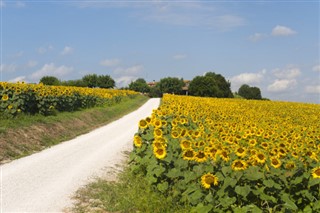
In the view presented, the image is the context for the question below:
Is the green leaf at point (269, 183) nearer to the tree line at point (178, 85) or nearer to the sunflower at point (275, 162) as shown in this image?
the sunflower at point (275, 162)

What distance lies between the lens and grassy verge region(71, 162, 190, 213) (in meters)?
7.81

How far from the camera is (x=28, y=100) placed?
2092cm

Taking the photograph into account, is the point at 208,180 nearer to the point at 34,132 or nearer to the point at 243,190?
the point at 243,190

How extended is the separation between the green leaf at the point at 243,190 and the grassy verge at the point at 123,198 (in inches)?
57.0

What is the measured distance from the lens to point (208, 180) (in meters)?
6.43

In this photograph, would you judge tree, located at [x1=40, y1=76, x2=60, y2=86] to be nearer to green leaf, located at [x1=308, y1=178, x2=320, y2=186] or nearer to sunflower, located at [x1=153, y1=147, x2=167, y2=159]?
sunflower, located at [x1=153, y1=147, x2=167, y2=159]

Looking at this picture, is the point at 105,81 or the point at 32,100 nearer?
the point at 32,100

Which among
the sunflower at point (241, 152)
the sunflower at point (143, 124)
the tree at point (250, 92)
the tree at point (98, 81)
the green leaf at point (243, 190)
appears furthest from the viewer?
the tree at point (250, 92)

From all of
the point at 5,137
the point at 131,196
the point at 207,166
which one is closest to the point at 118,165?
the point at 131,196

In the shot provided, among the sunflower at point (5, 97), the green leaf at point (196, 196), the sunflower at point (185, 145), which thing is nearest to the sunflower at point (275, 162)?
the green leaf at point (196, 196)

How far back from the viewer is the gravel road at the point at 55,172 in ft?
27.6

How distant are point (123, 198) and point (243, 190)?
128 inches

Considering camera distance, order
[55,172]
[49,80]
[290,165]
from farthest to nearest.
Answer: [49,80], [55,172], [290,165]

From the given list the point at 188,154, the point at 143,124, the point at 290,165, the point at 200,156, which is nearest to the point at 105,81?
the point at 143,124
